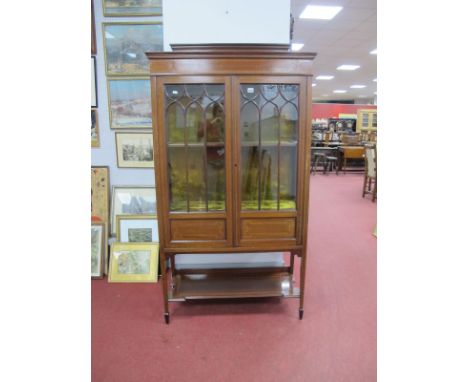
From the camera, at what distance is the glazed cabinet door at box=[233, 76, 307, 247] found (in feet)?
5.82

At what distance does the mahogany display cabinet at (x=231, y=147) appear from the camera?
170cm

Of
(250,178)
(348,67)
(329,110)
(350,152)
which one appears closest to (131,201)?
(250,178)

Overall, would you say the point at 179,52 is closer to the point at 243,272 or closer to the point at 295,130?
the point at 295,130

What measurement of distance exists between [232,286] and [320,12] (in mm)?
4403

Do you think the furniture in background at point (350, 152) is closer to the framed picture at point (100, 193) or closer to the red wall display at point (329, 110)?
the red wall display at point (329, 110)

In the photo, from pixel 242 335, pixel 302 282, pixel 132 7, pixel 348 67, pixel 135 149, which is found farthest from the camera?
pixel 348 67

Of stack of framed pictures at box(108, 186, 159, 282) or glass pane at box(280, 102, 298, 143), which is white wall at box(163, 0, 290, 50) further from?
stack of framed pictures at box(108, 186, 159, 282)

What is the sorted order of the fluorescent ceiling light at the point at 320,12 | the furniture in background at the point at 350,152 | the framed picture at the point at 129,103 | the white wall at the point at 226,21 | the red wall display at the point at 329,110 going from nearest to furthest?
1. the white wall at the point at 226,21
2. the framed picture at the point at 129,103
3. the fluorescent ceiling light at the point at 320,12
4. the furniture in background at the point at 350,152
5. the red wall display at the point at 329,110

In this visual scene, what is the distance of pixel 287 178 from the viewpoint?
1.92m

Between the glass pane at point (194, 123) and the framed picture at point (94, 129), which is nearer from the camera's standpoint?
the glass pane at point (194, 123)

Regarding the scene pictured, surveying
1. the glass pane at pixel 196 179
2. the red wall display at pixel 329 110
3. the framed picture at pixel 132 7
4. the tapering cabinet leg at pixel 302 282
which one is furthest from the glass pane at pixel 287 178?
the red wall display at pixel 329 110

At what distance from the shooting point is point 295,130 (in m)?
1.81

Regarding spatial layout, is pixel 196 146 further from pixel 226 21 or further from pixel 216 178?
pixel 226 21

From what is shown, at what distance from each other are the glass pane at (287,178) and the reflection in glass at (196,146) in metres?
0.37
